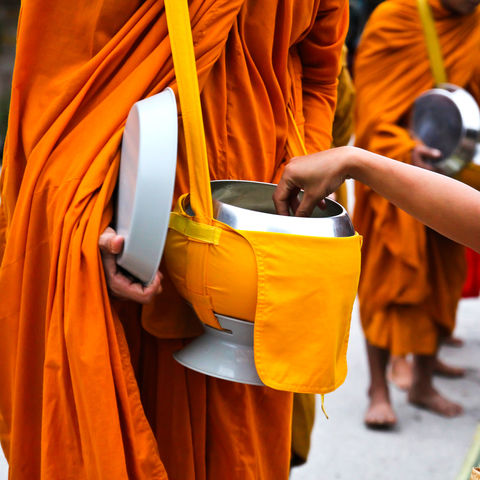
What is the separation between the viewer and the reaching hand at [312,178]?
129 centimetres

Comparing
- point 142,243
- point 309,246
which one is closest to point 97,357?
point 142,243

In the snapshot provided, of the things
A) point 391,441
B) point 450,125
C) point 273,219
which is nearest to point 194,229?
point 273,219

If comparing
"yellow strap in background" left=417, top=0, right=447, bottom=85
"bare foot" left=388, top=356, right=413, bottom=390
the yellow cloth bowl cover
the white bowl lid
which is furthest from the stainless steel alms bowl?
"bare foot" left=388, top=356, right=413, bottom=390

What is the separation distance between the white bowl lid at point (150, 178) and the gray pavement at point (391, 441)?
1.68 meters

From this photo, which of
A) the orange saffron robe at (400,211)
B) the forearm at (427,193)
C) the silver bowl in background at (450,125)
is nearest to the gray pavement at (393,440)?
the orange saffron robe at (400,211)

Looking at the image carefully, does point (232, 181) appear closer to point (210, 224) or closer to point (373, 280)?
point (210, 224)

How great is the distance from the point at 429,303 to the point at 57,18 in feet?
6.83

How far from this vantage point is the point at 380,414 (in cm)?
303

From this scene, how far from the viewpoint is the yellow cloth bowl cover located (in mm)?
1226

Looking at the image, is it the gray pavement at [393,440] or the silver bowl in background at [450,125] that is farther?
the gray pavement at [393,440]

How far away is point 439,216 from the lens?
4.13ft

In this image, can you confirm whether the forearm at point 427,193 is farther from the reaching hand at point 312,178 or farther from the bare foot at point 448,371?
the bare foot at point 448,371

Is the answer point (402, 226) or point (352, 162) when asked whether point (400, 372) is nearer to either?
point (402, 226)

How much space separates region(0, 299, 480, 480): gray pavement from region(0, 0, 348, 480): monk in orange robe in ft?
4.12
